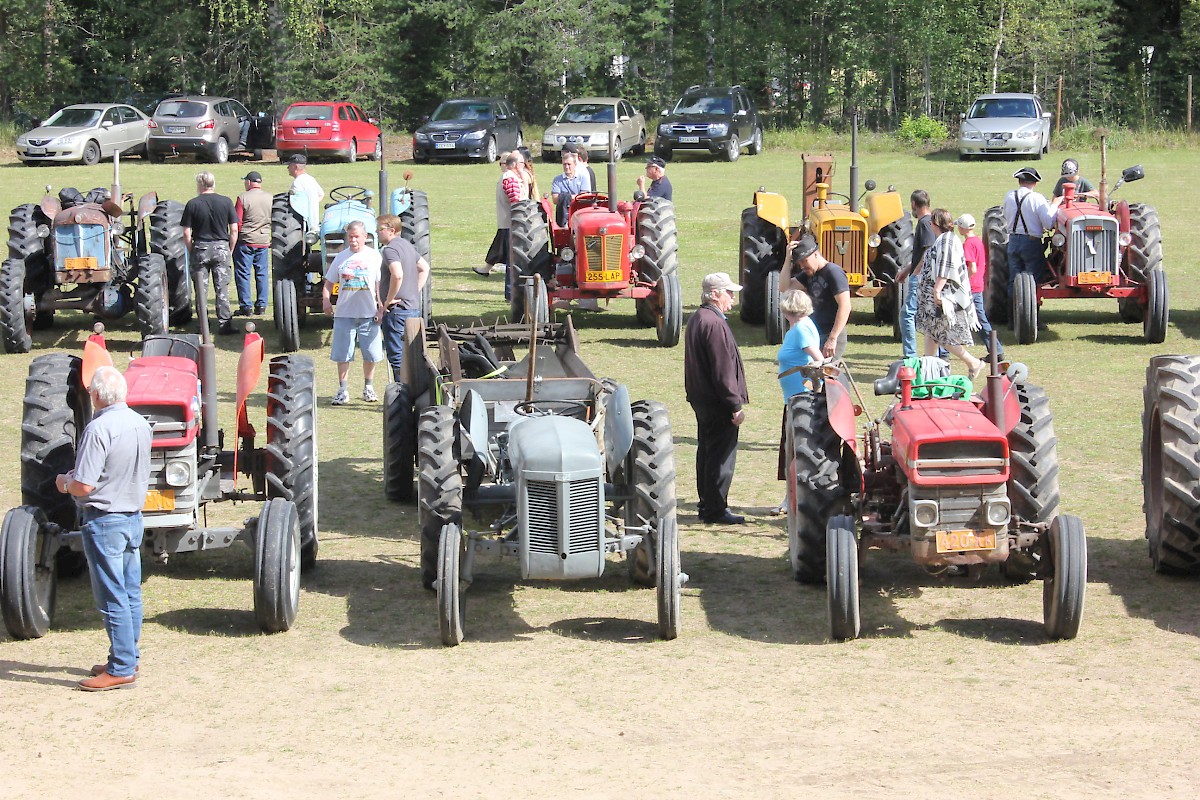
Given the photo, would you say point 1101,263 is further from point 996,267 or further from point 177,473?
point 177,473

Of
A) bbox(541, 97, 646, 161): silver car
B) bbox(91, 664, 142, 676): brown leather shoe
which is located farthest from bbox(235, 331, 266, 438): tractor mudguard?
bbox(541, 97, 646, 161): silver car

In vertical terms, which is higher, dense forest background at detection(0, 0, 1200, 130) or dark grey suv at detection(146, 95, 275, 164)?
dense forest background at detection(0, 0, 1200, 130)

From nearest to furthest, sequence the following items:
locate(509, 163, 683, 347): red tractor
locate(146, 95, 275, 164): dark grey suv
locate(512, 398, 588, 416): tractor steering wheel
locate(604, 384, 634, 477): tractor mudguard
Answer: locate(604, 384, 634, 477): tractor mudguard, locate(512, 398, 588, 416): tractor steering wheel, locate(509, 163, 683, 347): red tractor, locate(146, 95, 275, 164): dark grey suv

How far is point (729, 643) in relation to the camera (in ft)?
27.0

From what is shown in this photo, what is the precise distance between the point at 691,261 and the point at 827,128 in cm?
2283

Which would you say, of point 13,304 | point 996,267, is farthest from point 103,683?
point 996,267

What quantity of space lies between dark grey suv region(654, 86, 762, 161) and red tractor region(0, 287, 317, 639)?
92.2ft

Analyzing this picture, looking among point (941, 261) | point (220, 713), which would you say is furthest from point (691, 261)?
point (220, 713)

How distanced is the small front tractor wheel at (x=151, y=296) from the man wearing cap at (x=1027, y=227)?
850cm

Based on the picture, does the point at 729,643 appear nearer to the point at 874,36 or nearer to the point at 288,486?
the point at 288,486

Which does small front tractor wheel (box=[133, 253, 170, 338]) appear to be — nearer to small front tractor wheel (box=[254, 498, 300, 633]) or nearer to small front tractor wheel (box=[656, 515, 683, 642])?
small front tractor wheel (box=[254, 498, 300, 633])

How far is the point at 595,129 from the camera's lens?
1436 inches

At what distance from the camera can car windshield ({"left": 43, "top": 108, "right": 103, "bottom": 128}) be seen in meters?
35.3

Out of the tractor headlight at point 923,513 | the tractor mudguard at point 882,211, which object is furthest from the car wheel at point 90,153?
the tractor headlight at point 923,513
